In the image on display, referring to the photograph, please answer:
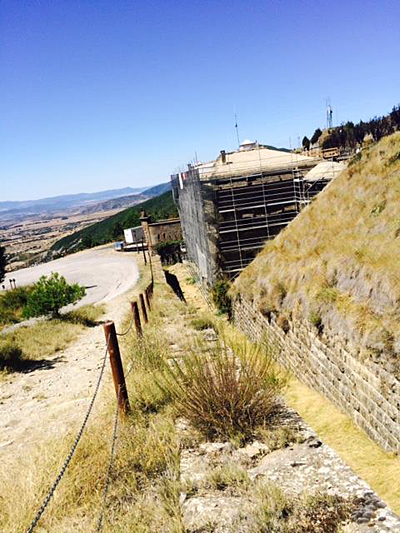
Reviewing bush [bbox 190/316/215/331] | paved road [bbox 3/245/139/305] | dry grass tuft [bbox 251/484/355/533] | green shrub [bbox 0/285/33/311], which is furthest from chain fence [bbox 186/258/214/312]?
dry grass tuft [bbox 251/484/355/533]

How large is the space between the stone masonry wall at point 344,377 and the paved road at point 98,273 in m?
17.1

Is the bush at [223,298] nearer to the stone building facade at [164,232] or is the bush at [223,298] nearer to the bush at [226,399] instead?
the bush at [226,399]

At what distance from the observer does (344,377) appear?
19.9ft

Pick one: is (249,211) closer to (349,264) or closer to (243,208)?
(243,208)

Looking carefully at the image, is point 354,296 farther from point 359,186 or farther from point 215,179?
point 215,179

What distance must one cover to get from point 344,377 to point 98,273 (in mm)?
32208

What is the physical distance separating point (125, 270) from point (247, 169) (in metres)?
18.3

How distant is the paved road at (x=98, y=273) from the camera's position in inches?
1094

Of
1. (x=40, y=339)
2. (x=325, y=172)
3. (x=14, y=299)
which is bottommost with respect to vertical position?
(x=14, y=299)

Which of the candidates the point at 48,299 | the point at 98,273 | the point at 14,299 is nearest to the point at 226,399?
the point at 48,299

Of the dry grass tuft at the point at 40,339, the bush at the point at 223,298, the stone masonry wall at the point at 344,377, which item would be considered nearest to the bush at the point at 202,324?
the stone masonry wall at the point at 344,377

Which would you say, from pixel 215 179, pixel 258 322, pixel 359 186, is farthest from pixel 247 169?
pixel 258 322

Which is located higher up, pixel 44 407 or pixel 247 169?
pixel 247 169

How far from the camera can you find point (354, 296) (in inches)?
251
